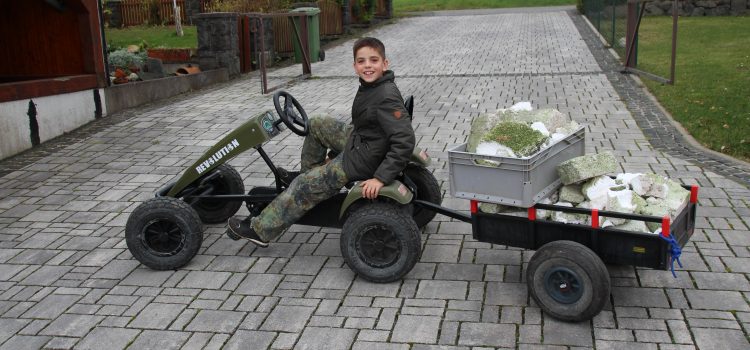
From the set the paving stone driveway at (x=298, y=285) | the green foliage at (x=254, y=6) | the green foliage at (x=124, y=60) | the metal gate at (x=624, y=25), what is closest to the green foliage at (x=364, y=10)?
the green foliage at (x=254, y=6)

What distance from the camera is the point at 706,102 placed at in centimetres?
964

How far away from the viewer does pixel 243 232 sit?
4.90 meters

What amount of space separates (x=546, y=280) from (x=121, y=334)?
7.46 feet

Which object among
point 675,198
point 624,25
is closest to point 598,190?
point 675,198

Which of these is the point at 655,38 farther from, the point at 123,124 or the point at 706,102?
the point at 123,124

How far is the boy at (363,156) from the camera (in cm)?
443

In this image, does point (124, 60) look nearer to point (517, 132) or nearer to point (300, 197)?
point (300, 197)

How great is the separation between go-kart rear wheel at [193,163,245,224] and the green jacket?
1.24 m

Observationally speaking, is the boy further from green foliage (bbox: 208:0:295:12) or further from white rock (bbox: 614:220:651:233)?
green foliage (bbox: 208:0:295:12)

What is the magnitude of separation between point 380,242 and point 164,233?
1436 mm

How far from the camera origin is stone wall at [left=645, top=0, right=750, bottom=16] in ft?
71.6

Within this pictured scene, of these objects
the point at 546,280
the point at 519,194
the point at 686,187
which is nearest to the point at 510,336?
the point at 546,280

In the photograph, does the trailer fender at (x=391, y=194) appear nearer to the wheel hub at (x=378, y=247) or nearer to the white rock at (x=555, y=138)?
the wheel hub at (x=378, y=247)

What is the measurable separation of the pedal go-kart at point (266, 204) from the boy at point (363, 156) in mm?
132
